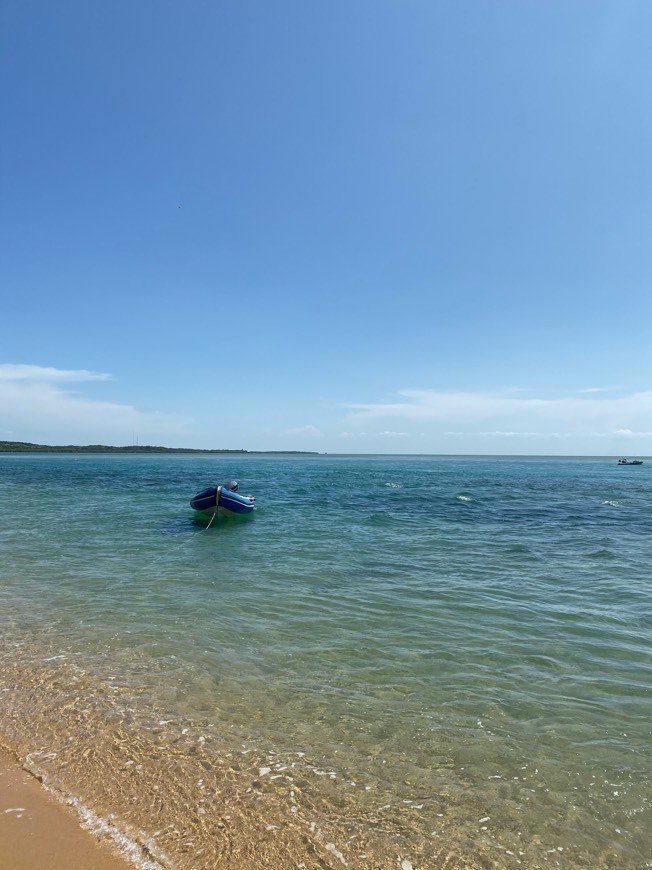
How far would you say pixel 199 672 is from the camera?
6.59m

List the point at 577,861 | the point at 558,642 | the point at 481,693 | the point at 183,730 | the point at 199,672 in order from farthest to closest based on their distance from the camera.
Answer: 1. the point at 558,642
2. the point at 199,672
3. the point at 481,693
4. the point at 183,730
5. the point at 577,861

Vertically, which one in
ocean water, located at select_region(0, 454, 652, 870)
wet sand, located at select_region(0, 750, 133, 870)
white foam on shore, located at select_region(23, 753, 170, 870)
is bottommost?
ocean water, located at select_region(0, 454, 652, 870)

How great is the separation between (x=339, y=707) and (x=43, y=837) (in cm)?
316

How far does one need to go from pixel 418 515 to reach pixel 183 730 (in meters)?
20.2

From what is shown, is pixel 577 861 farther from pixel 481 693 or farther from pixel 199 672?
pixel 199 672

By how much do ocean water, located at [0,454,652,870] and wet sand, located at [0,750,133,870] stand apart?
13 centimetres

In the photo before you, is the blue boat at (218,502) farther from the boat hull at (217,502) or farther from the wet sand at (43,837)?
the wet sand at (43,837)

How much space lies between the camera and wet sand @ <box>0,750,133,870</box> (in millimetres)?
3268

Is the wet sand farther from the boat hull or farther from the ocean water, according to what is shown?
the boat hull

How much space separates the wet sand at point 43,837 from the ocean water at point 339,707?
133 millimetres

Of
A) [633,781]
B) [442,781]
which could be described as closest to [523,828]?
[442,781]

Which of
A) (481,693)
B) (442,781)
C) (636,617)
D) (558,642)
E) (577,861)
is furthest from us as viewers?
(636,617)

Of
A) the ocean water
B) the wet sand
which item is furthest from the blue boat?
the wet sand

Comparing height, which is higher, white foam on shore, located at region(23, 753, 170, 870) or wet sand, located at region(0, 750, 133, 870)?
wet sand, located at region(0, 750, 133, 870)
